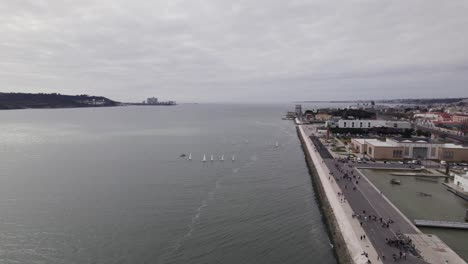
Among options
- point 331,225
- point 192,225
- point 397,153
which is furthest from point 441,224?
point 397,153

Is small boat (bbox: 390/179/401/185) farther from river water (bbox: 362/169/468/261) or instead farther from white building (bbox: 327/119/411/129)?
white building (bbox: 327/119/411/129)

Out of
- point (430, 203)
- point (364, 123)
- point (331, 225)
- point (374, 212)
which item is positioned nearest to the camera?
point (374, 212)

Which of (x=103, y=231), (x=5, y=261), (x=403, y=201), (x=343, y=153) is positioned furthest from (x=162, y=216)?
(x=343, y=153)

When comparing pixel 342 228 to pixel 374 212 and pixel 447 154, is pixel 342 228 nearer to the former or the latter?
pixel 374 212

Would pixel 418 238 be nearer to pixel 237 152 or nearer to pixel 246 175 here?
pixel 246 175

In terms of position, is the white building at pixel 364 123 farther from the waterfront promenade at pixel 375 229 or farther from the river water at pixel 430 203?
the waterfront promenade at pixel 375 229

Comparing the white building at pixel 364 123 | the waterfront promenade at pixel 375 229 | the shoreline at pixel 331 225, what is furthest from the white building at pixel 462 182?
the white building at pixel 364 123
